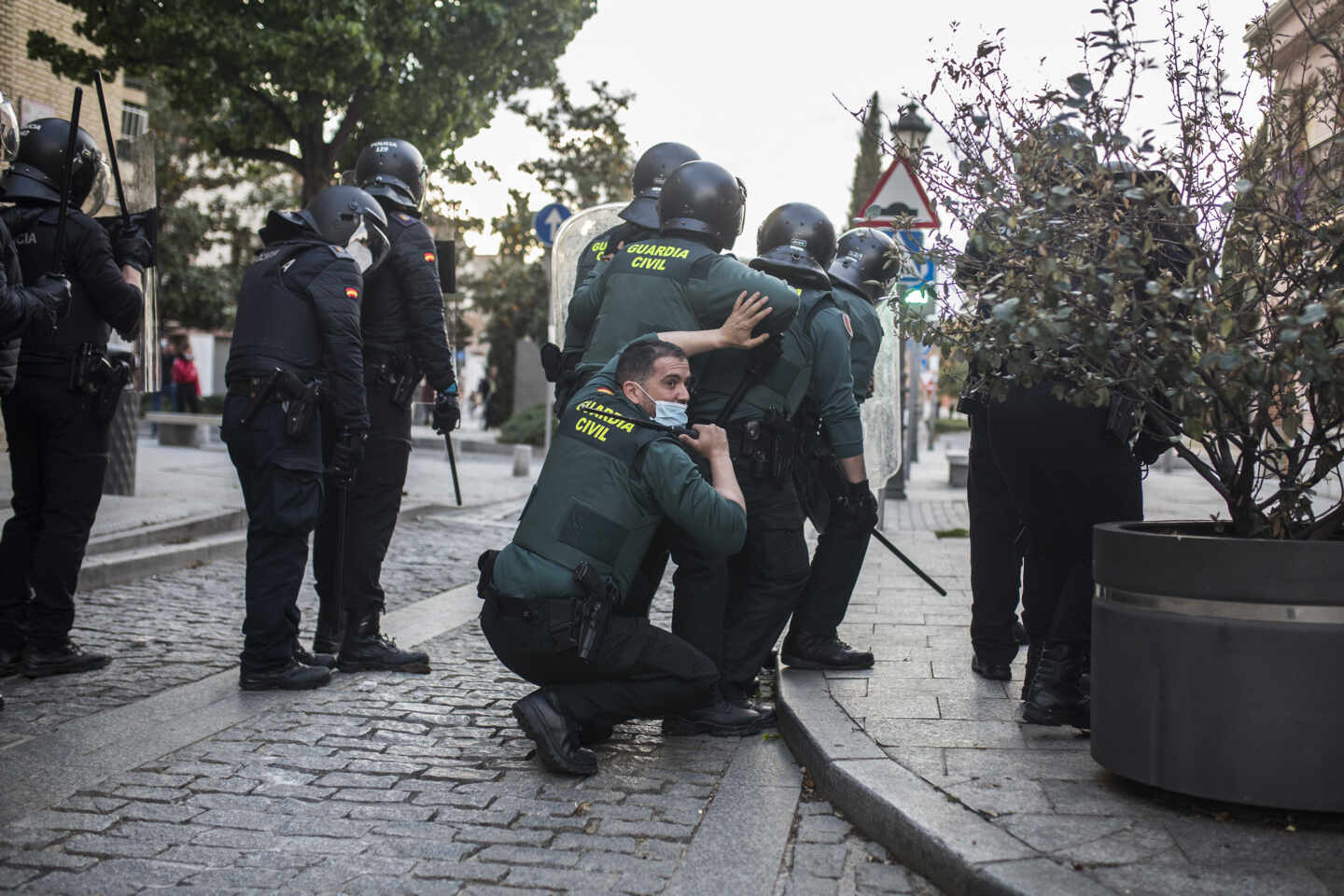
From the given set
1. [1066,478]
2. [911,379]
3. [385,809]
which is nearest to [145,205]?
[385,809]

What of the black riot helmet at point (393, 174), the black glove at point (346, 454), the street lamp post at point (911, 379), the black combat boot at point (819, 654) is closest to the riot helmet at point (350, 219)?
the black riot helmet at point (393, 174)

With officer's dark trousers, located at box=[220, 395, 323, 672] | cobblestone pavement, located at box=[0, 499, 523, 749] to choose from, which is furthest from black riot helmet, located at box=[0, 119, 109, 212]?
cobblestone pavement, located at box=[0, 499, 523, 749]

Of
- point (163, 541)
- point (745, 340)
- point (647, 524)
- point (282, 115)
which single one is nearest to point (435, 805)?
point (647, 524)

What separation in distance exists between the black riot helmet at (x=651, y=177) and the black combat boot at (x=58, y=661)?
2.74 metres

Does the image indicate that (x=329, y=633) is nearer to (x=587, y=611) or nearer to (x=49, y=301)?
(x=49, y=301)

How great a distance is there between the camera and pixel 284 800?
3.82 metres

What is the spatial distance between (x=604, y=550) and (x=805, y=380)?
1.32 meters

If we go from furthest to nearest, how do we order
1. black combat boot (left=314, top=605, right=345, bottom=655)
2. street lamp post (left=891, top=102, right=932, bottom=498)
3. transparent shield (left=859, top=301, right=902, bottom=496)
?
1. street lamp post (left=891, top=102, right=932, bottom=498)
2. transparent shield (left=859, top=301, right=902, bottom=496)
3. black combat boot (left=314, top=605, right=345, bottom=655)

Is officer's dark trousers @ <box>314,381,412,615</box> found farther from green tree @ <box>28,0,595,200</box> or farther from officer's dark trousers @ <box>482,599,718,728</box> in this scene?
green tree @ <box>28,0,595,200</box>

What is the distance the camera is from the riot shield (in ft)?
24.5

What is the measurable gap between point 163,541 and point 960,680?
5878mm

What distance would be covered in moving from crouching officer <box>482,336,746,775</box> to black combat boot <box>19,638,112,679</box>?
2120mm

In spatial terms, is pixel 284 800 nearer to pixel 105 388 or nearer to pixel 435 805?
pixel 435 805

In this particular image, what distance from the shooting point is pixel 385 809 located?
149 inches
